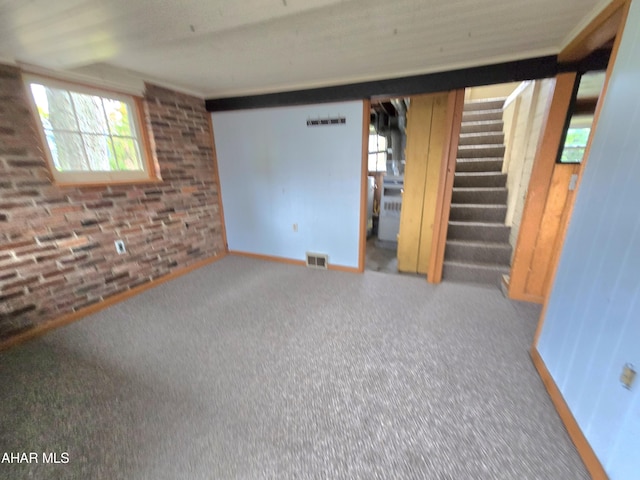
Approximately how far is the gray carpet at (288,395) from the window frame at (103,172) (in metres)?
1.24

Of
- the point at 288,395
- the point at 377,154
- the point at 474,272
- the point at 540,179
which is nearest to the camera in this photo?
the point at 288,395

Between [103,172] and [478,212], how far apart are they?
163 inches

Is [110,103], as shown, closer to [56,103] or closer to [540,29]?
[56,103]

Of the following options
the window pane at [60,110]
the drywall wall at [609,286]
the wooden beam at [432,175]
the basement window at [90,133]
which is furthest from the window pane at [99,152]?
the drywall wall at [609,286]

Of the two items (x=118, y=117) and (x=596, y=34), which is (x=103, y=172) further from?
(x=596, y=34)

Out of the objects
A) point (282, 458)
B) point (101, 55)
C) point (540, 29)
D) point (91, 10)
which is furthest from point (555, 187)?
point (101, 55)

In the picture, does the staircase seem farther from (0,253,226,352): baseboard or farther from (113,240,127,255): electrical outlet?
(113,240,127,255): electrical outlet

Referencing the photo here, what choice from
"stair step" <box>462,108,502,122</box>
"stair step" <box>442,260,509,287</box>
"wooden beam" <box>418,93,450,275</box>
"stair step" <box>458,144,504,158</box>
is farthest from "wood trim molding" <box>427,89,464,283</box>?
"stair step" <box>462,108,502,122</box>

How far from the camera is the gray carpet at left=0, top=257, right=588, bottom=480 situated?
1136 mm

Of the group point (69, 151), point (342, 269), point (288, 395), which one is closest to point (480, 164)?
point (342, 269)

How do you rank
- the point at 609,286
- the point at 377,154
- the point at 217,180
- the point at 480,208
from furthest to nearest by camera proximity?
the point at 377,154 → the point at 217,180 → the point at 480,208 → the point at 609,286

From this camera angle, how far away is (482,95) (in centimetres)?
433

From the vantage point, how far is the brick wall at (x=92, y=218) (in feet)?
6.14

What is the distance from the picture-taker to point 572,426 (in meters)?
1.22
